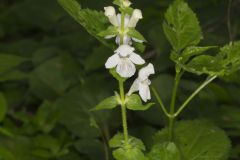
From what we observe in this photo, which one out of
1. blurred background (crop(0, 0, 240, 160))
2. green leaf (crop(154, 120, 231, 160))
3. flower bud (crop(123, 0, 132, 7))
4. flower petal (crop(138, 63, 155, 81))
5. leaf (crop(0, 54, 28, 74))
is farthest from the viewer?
leaf (crop(0, 54, 28, 74))

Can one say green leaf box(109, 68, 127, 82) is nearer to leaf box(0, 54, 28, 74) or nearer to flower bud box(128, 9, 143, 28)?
flower bud box(128, 9, 143, 28)

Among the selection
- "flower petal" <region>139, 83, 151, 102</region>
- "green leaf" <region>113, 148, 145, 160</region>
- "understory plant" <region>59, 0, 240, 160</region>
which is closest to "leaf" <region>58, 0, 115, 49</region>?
"understory plant" <region>59, 0, 240, 160</region>

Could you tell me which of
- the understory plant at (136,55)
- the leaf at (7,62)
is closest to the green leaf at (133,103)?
the understory plant at (136,55)

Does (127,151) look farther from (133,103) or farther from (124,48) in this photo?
(124,48)

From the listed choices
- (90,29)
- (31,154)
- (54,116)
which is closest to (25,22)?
(54,116)

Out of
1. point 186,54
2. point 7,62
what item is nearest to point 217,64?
point 186,54

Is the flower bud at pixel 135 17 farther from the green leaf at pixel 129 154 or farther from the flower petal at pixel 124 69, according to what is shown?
the green leaf at pixel 129 154
